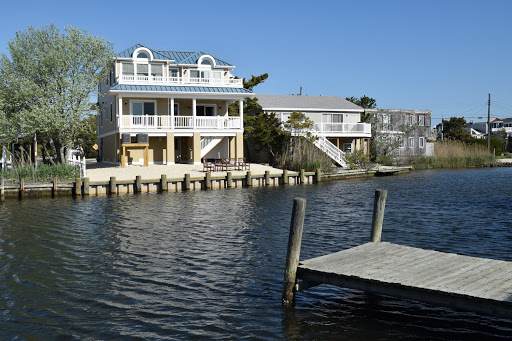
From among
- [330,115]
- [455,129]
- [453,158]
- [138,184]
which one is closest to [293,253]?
[138,184]

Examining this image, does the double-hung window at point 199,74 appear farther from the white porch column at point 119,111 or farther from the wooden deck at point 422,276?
the wooden deck at point 422,276

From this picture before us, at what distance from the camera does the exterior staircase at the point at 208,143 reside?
1749 inches

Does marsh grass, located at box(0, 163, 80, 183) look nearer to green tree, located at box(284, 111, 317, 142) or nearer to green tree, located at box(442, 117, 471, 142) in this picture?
green tree, located at box(284, 111, 317, 142)

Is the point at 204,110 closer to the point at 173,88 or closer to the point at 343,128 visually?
the point at 173,88

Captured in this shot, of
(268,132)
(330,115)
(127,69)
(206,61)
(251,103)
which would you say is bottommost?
(268,132)

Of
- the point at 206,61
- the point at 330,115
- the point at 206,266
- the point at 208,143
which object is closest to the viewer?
the point at 206,266

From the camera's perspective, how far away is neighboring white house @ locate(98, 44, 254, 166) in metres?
41.2

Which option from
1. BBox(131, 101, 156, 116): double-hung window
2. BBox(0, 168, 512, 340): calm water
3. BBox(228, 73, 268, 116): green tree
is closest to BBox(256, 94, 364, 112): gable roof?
BBox(228, 73, 268, 116): green tree

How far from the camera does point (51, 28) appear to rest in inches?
1469

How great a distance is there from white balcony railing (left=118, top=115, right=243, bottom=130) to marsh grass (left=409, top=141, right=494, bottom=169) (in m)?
23.6

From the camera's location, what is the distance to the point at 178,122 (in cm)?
4241

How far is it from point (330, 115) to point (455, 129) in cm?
3702

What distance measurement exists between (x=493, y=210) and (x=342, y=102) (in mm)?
35876

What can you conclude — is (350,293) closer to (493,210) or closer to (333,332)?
(333,332)
